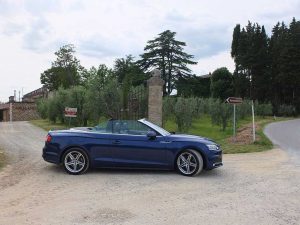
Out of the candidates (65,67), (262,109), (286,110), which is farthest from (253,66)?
(65,67)

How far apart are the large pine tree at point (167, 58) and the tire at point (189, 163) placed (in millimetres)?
60932

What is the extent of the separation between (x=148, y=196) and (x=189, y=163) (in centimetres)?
257

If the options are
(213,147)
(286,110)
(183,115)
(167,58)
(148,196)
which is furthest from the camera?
(167,58)

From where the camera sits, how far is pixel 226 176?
10.8 meters

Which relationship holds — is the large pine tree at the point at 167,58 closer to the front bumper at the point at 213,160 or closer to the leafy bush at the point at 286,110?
the leafy bush at the point at 286,110

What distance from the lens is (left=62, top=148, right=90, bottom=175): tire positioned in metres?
10.7

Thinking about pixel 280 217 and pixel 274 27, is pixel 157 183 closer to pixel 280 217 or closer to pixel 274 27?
pixel 280 217

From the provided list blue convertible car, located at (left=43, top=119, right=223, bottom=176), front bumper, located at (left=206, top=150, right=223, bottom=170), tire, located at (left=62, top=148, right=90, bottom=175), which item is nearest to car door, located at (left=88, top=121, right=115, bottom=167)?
blue convertible car, located at (left=43, top=119, right=223, bottom=176)

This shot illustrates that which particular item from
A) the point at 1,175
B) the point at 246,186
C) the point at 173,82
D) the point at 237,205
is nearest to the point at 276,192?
the point at 246,186

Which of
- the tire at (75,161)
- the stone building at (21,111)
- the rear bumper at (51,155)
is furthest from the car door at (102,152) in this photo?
the stone building at (21,111)

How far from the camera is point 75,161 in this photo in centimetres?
1076

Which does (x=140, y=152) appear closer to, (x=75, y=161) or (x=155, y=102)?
(x=75, y=161)

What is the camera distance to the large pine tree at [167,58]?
236 ft

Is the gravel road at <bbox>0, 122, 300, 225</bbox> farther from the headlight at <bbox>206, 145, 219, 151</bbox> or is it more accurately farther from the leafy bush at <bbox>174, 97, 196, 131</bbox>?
the leafy bush at <bbox>174, 97, 196, 131</bbox>
